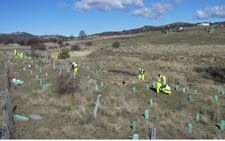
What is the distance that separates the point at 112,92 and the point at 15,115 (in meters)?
6.23

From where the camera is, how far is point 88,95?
1199cm

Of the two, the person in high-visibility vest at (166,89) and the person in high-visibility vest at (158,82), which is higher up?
the person in high-visibility vest at (158,82)

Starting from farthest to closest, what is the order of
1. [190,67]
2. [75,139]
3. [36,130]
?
[190,67], [36,130], [75,139]

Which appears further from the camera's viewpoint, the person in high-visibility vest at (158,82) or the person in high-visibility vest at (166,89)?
the person in high-visibility vest at (166,89)

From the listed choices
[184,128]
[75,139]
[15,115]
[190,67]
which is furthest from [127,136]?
[190,67]

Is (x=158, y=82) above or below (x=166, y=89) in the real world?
above

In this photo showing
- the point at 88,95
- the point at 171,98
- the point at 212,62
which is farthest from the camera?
the point at 212,62

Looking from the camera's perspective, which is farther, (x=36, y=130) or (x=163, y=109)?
(x=163, y=109)

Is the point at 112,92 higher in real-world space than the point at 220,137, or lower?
higher

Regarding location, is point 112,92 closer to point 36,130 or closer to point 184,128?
point 184,128

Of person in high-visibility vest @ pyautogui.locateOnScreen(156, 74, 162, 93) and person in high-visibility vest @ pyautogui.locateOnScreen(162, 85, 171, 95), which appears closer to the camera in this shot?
person in high-visibility vest @ pyautogui.locateOnScreen(156, 74, 162, 93)

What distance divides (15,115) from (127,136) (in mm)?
4678

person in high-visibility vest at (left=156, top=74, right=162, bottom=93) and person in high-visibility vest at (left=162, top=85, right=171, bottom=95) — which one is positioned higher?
person in high-visibility vest at (left=156, top=74, right=162, bottom=93)

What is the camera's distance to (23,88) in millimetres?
13734
